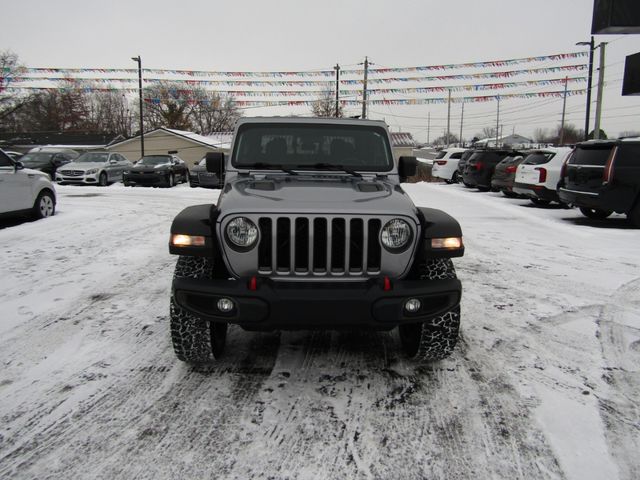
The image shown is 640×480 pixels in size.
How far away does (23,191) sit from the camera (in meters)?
9.18

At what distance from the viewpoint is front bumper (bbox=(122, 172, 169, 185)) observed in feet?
64.2

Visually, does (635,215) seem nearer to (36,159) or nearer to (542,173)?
(542,173)

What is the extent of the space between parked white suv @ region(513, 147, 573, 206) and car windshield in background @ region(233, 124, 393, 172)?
9.40 metres

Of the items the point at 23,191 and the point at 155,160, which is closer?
the point at 23,191

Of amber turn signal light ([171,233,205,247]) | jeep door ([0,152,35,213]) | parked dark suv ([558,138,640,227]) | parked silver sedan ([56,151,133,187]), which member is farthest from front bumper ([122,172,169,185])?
amber turn signal light ([171,233,205,247])

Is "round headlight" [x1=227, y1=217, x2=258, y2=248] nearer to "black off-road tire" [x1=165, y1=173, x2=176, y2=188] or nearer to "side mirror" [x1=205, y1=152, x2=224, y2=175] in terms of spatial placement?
"side mirror" [x1=205, y1=152, x2=224, y2=175]

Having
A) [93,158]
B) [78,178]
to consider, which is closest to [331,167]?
[78,178]

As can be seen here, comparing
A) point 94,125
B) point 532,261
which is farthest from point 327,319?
point 94,125

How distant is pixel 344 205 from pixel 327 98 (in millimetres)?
39111

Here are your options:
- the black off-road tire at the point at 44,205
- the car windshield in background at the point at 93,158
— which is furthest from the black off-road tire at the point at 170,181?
the black off-road tire at the point at 44,205

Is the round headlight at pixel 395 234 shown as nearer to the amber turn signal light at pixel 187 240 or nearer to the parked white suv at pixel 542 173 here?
the amber turn signal light at pixel 187 240

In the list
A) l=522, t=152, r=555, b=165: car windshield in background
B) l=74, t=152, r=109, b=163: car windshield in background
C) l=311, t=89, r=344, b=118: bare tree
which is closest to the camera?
l=522, t=152, r=555, b=165: car windshield in background

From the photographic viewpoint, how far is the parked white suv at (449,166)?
76.1 ft

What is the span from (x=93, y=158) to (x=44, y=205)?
12233 millimetres
